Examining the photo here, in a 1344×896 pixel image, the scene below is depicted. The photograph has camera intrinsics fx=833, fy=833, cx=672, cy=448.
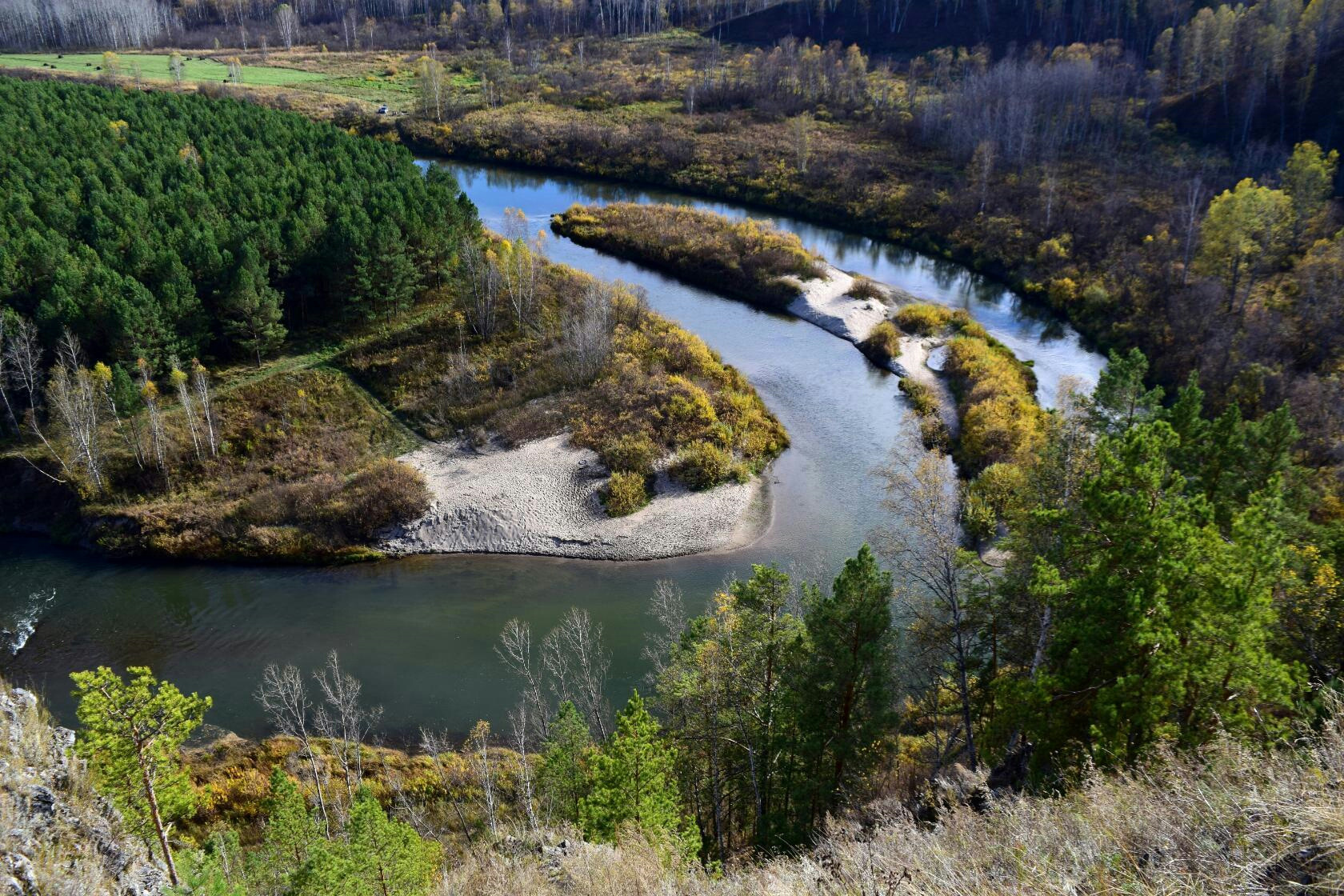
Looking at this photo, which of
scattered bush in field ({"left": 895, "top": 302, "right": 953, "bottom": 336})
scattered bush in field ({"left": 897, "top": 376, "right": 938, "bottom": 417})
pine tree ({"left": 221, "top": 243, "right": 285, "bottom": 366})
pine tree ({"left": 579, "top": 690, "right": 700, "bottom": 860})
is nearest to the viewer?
pine tree ({"left": 579, "top": 690, "right": 700, "bottom": 860})

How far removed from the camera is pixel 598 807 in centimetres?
2130

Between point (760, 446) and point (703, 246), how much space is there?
109 feet

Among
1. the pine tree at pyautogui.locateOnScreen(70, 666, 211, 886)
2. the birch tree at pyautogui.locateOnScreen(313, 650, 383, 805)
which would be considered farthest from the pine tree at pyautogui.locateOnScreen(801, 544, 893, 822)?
the birch tree at pyautogui.locateOnScreen(313, 650, 383, 805)

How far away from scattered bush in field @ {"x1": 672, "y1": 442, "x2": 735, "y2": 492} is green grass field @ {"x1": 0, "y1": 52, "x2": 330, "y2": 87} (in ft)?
389

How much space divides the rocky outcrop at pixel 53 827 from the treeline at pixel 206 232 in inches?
1441

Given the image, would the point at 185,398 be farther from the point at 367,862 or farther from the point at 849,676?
the point at 849,676

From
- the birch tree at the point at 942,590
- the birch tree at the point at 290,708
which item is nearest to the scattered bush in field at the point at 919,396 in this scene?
the birch tree at the point at 942,590

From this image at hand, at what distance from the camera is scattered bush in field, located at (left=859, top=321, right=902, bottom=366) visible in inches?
2421

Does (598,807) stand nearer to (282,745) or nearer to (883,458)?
(282,745)

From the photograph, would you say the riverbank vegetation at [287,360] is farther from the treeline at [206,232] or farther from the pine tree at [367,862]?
the pine tree at [367,862]

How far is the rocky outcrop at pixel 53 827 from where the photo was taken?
1360 centimetres

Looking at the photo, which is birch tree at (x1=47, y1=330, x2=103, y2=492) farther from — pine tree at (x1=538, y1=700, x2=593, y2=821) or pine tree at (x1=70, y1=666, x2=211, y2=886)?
pine tree at (x1=538, y1=700, x2=593, y2=821)

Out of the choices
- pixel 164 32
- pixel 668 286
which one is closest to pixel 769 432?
pixel 668 286

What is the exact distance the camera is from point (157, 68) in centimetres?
13812
